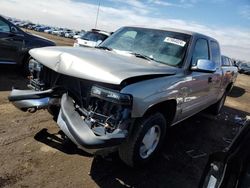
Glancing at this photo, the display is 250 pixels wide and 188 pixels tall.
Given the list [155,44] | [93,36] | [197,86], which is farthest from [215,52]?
[93,36]

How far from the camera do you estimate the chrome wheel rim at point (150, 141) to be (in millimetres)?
3804

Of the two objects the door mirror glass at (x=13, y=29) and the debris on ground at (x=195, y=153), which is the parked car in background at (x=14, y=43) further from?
the debris on ground at (x=195, y=153)

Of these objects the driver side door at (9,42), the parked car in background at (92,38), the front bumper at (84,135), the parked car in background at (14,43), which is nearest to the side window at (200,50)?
the front bumper at (84,135)

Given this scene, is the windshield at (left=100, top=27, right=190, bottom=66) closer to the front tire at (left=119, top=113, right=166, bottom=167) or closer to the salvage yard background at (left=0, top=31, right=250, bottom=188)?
the front tire at (left=119, top=113, right=166, bottom=167)

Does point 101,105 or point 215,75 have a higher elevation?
point 215,75

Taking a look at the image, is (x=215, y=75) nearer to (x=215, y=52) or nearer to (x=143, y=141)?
(x=215, y=52)

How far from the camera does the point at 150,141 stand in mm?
3938

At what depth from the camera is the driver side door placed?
7.51 m

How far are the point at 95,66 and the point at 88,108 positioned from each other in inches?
18.9

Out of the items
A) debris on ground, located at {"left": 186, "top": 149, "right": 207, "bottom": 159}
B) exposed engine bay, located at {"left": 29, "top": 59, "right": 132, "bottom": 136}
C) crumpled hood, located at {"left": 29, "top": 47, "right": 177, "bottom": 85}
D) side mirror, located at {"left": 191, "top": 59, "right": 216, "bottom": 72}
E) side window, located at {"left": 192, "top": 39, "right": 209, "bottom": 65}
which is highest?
side window, located at {"left": 192, "top": 39, "right": 209, "bottom": 65}

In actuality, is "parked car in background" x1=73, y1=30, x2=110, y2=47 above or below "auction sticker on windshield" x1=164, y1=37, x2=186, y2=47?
below

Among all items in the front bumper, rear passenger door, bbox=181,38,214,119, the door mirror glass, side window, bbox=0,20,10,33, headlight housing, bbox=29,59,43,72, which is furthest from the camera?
the door mirror glass

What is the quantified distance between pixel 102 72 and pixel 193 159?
2347mm

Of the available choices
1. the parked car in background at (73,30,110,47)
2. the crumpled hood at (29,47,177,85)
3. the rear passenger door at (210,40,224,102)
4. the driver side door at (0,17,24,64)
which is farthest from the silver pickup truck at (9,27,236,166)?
the parked car in background at (73,30,110,47)
